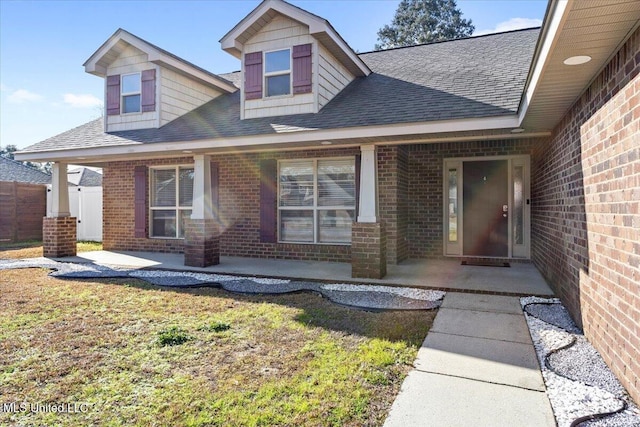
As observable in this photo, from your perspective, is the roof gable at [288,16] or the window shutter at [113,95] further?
the window shutter at [113,95]

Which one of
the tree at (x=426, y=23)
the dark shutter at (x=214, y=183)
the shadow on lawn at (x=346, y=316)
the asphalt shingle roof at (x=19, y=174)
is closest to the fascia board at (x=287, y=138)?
the dark shutter at (x=214, y=183)

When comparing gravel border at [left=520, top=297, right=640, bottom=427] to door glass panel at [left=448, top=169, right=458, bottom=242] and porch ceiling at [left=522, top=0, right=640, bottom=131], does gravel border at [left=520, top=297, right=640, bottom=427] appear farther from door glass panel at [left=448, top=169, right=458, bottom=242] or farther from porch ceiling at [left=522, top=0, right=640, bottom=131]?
door glass panel at [left=448, top=169, right=458, bottom=242]

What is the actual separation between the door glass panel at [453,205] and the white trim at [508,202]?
0.06 meters

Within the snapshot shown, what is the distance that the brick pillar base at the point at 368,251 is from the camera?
251 inches

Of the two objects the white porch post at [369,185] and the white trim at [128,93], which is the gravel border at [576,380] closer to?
the white porch post at [369,185]

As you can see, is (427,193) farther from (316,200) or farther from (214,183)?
(214,183)

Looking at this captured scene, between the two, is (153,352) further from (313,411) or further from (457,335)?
(457,335)

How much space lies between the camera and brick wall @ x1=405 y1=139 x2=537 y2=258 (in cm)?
824

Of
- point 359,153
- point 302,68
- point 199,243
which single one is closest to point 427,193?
point 359,153

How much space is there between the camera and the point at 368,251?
6422 millimetres

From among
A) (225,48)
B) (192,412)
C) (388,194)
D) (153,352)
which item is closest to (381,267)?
(388,194)

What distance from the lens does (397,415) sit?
2387 millimetres

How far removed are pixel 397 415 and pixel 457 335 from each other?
1687mm

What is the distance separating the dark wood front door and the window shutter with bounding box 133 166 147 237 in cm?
771
